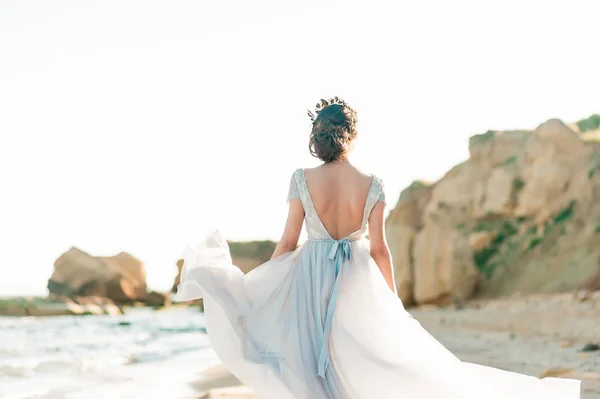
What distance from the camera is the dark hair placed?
3854 millimetres

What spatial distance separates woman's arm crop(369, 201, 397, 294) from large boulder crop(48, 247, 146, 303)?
153 feet

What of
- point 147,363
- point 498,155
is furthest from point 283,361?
point 498,155

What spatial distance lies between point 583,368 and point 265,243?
178 ft

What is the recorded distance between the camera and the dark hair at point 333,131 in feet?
12.6

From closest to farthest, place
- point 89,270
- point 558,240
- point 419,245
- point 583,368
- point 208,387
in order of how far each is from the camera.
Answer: point 583,368
point 208,387
point 558,240
point 419,245
point 89,270

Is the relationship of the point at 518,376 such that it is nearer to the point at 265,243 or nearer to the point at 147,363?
the point at 147,363

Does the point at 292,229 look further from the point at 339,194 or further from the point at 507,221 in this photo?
the point at 507,221

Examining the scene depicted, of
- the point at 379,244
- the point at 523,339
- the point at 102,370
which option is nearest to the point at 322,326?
the point at 379,244

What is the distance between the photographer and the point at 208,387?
8.11 m

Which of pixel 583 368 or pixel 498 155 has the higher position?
pixel 498 155

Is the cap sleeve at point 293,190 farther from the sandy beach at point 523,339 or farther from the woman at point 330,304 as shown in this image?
the sandy beach at point 523,339

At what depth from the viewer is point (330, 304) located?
12.5ft

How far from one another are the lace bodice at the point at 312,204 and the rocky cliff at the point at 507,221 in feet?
61.9

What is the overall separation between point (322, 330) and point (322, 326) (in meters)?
0.02
